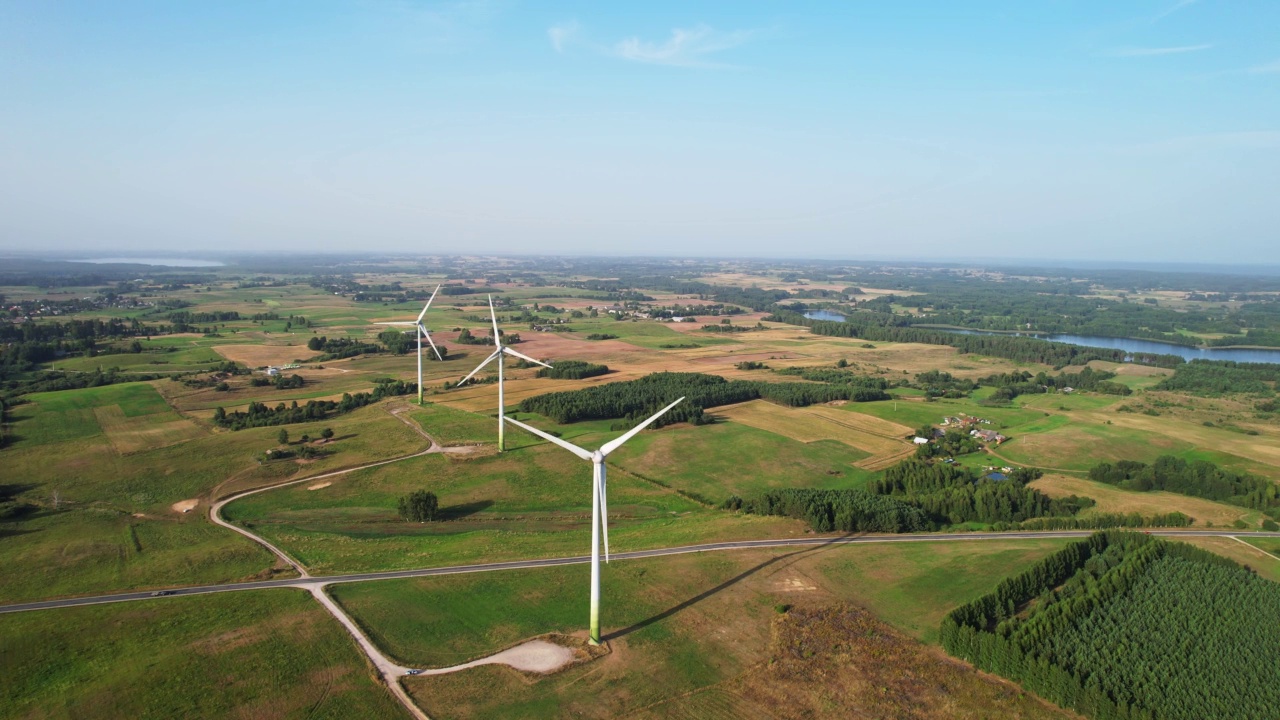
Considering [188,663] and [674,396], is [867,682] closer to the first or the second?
[188,663]

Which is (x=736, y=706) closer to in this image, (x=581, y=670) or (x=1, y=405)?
(x=581, y=670)

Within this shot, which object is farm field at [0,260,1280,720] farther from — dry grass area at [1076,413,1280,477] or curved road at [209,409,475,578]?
curved road at [209,409,475,578]

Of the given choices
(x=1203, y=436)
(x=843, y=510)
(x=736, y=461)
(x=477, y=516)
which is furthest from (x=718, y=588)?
(x=1203, y=436)

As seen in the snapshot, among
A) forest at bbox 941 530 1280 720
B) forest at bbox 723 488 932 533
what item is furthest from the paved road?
forest at bbox 941 530 1280 720

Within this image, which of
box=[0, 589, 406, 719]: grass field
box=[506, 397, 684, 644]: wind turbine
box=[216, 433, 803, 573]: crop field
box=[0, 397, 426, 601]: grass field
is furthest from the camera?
box=[216, 433, 803, 573]: crop field

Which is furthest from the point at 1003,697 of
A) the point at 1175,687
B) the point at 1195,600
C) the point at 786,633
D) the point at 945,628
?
the point at 1195,600

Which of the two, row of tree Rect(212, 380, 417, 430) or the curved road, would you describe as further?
row of tree Rect(212, 380, 417, 430)

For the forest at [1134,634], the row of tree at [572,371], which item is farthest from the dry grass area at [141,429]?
the forest at [1134,634]
